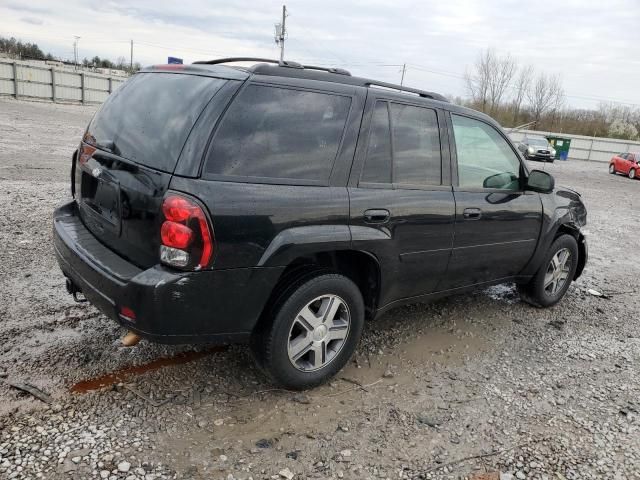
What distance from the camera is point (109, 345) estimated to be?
3578mm

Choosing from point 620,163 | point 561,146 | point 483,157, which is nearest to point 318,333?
point 483,157

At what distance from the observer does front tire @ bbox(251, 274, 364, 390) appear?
2.97 meters

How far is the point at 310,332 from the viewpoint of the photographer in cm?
315

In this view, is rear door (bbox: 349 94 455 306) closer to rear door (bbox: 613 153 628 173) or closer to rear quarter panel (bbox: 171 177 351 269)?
rear quarter panel (bbox: 171 177 351 269)

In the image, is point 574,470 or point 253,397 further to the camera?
point 253,397

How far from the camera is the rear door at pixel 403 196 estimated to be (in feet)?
10.6

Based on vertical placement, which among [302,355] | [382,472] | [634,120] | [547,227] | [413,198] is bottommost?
[382,472]

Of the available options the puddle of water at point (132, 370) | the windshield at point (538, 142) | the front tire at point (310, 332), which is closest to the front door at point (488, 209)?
the front tire at point (310, 332)

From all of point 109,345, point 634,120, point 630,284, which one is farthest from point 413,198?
point 634,120

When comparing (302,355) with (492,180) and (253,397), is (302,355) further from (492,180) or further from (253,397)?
(492,180)

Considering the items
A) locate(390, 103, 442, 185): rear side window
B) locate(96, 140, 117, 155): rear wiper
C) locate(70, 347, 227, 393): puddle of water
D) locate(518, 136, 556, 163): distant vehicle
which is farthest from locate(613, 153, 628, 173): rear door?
locate(96, 140, 117, 155): rear wiper

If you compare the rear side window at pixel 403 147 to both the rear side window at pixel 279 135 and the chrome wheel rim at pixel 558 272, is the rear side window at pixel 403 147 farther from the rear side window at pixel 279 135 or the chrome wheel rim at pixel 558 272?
the chrome wheel rim at pixel 558 272

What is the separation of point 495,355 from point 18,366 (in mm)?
3392

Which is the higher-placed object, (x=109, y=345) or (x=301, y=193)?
(x=301, y=193)
